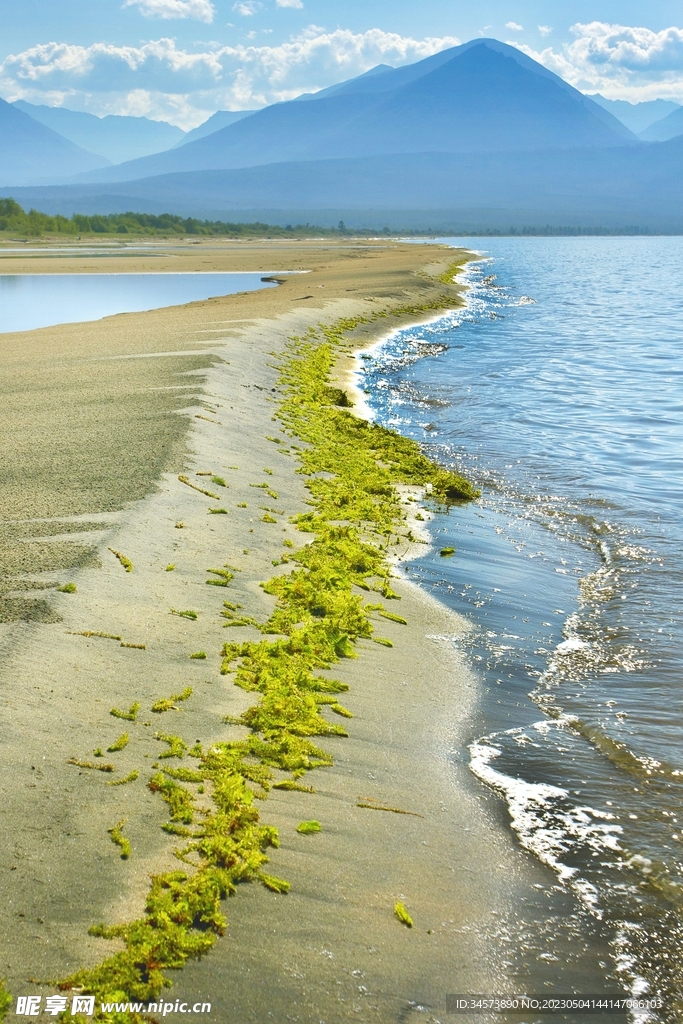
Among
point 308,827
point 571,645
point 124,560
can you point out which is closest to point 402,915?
point 308,827

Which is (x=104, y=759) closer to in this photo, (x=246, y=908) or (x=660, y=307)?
(x=246, y=908)

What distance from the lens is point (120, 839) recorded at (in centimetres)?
462

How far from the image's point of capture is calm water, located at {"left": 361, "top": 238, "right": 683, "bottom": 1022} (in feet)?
16.8

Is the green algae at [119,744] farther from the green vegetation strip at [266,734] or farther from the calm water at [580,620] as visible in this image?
the calm water at [580,620]

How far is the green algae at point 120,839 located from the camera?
4543mm

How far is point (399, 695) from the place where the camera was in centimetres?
687

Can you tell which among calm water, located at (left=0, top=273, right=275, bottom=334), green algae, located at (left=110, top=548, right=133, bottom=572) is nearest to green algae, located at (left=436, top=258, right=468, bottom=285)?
calm water, located at (left=0, top=273, right=275, bottom=334)

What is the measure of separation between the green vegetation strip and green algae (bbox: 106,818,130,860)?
21 cm

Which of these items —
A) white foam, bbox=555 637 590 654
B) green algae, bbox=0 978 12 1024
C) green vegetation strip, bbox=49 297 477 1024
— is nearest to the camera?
green algae, bbox=0 978 12 1024

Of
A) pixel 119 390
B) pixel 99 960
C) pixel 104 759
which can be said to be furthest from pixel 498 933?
pixel 119 390

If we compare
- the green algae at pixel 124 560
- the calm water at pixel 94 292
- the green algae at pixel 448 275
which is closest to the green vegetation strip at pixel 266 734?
the green algae at pixel 124 560

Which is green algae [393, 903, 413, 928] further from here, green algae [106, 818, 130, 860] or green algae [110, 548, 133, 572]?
green algae [110, 548, 133, 572]

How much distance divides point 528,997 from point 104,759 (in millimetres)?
2537

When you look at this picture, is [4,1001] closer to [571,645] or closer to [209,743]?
[209,743]
